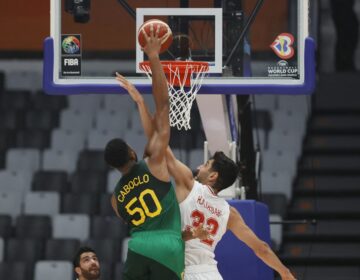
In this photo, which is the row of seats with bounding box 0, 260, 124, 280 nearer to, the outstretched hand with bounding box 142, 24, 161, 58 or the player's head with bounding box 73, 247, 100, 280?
the player's head with bounding box 73, 247, 100, 280

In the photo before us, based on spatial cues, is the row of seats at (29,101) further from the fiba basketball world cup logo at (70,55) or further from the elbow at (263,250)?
the elbow at (263,250)

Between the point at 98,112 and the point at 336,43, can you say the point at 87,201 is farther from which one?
the point at 336,43

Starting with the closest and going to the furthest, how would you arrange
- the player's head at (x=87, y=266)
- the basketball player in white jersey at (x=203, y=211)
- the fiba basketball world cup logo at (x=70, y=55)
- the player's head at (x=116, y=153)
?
the player's head at (x=116, y=153), the basketball player in white jersey at (x=203, y=211), the fiba basketball world cup logo at (x=70, y=55), the player's head at (x=87, y=266)

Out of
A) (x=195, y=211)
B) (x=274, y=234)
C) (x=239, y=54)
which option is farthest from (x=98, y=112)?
(x=195, y=211)

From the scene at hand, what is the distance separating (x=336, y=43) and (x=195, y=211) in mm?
9238

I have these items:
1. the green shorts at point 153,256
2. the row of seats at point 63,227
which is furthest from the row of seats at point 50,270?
the green shorts at point 153,256

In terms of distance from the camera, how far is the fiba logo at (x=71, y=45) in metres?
7.65

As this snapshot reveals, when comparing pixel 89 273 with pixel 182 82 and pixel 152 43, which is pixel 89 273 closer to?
pixel 182 82

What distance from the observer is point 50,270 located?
1127 centimetres

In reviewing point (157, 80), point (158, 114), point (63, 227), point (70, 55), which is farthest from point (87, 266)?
point (63, 227)

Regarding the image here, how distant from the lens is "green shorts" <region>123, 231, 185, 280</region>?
6164 mm

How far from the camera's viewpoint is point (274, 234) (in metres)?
12.0

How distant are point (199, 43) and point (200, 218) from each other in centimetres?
141

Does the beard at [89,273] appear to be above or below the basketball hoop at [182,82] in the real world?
A: below
